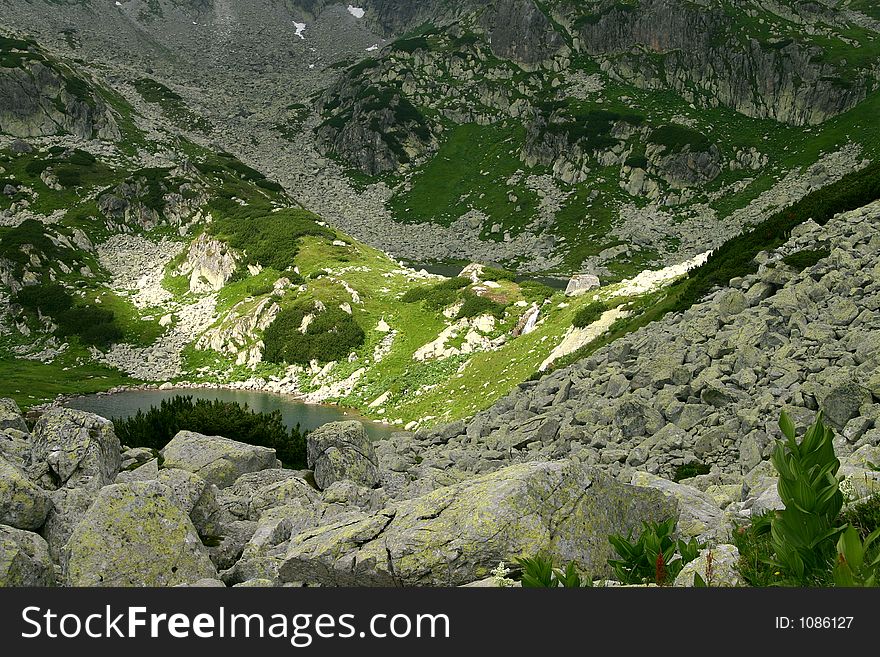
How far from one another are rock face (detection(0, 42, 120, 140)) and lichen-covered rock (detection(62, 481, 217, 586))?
160 meters

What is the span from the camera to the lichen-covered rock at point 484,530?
299 inches

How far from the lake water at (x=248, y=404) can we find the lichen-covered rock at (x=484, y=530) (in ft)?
109

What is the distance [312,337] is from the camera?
196 feet

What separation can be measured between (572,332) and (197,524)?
30420mm

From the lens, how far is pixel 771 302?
2114 centimetres

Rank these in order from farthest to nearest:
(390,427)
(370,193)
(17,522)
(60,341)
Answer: (370,193), (60,341), (390,427), (17,522)

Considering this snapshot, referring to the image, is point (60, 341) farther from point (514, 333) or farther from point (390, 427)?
point (514, 333)

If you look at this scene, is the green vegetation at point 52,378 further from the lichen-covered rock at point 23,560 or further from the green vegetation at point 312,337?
the lichen-covered rock at point 23,560

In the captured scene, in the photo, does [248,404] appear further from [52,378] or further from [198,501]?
[198,501]

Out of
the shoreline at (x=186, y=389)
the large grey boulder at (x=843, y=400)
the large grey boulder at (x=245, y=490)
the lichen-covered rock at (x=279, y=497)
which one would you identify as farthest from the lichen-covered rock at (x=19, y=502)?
the shoreline at (x=186, y=389)

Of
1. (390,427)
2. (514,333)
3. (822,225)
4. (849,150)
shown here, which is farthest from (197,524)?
(849,150)
